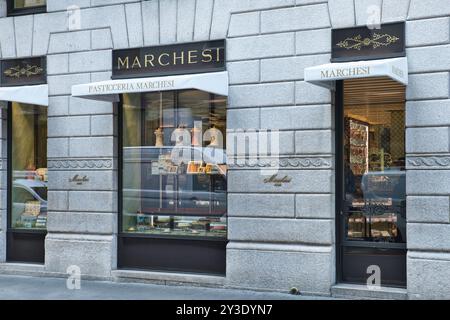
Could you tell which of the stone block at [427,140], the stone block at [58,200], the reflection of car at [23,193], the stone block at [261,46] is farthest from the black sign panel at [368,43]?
the reflection of car at [23,193]

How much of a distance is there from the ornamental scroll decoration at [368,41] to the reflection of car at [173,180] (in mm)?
2839

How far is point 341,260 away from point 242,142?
2.52 metres

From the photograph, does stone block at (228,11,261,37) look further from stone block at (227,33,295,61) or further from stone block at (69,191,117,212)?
stone block at (69,191,117,212)

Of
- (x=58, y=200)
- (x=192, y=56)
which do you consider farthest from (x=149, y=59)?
(x=58, y=200)

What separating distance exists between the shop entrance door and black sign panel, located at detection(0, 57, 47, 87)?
5.90 m

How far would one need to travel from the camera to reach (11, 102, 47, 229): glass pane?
12.6 metres

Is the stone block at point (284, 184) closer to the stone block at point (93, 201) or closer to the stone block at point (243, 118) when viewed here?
the stone block at point (243, 118)

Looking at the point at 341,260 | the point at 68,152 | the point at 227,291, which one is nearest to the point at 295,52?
the point at 341,260

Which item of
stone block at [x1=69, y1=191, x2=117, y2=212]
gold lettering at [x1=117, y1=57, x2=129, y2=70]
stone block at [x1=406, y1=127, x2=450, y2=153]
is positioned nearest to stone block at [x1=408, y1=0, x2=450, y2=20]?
stone block at [x1=406, y1=127, x2=450, y2=153]

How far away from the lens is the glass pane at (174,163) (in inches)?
432

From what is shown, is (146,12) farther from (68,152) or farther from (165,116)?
(68,152)

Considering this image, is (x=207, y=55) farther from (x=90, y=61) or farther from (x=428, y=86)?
(x=428, y=86)

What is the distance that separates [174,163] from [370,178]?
12.0 feet
